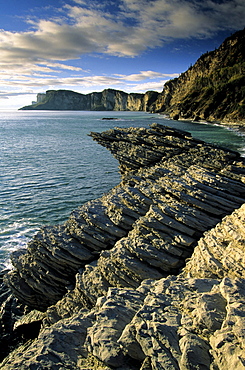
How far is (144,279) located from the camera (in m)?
14.5

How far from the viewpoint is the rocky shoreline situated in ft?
26.9

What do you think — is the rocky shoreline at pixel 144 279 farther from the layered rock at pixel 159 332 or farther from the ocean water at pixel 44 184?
the ocean water at pixel 44 184

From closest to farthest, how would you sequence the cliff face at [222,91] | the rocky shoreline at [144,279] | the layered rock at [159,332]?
the layered rock at [159,332]
the rocky shoreline at [144,279]
the cliff face at [222,91]

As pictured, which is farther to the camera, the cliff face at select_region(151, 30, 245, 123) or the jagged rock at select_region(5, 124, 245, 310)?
the cliff face at select_region(151, 30, 245, 123)

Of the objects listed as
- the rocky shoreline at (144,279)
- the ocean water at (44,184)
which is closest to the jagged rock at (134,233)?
the rocky shoreline at (144,279)

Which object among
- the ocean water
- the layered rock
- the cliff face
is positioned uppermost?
the cliff face

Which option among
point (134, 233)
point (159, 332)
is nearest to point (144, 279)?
point (134, 233)

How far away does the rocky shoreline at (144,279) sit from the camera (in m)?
8.19

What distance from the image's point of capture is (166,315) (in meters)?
8.99

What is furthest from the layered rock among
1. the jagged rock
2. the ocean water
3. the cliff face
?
the cliff face

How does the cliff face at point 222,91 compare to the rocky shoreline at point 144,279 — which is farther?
the cliff face at point 222,91

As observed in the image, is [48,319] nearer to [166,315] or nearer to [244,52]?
[166,315]

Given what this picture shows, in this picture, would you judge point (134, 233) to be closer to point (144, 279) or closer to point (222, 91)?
point (144, 279)

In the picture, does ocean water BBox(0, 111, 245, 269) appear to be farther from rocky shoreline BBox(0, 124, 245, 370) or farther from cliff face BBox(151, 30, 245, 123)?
cliff face BBox(151, 30, 245, 123)
